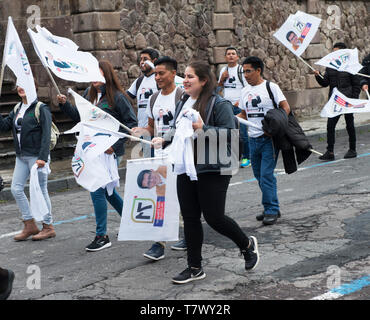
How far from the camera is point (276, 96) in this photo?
707 cm

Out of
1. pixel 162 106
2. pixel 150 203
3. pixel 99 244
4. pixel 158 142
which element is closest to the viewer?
pixel 158 142

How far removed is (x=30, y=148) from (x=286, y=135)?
2.67 metres

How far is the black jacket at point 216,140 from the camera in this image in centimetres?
505

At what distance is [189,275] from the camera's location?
5.23 meters

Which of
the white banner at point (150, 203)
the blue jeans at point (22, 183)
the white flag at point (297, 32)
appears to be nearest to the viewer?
the white banner at point (150, 203)

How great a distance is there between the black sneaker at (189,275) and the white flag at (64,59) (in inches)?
79.0

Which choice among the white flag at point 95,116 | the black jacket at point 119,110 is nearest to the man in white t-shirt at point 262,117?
the black jacket at point 119,110

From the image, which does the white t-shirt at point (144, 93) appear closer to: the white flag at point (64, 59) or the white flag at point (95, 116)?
the white flag at point (64, 59)

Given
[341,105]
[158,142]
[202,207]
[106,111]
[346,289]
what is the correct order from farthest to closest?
[341,105] → [106,111] → [158,142] → [202,207] → [346,289]

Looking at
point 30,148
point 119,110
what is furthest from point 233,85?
point 30,148

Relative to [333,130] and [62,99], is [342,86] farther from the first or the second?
[62,99]

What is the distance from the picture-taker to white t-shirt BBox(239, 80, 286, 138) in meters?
7.09

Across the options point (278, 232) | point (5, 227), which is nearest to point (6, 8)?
point (5, 227)

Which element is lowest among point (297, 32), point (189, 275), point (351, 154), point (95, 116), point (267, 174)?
point (351, 154)
